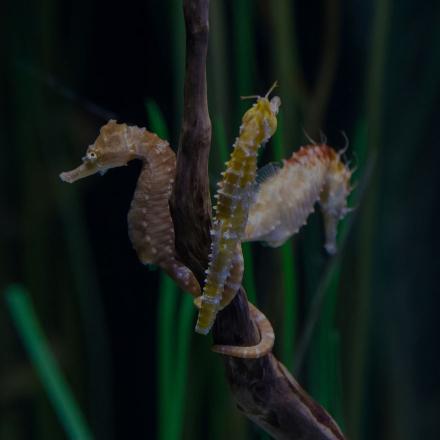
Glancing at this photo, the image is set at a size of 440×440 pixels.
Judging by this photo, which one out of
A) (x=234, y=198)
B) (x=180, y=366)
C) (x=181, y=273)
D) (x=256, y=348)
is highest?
(x=234, y=198)

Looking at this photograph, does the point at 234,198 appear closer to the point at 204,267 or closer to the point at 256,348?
the point at 204,267

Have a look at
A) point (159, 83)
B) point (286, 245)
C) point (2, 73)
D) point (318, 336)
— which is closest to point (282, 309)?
point (318, 336)

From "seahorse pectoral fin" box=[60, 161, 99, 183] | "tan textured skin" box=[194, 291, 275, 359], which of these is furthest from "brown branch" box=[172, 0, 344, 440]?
"seahorse pectoral fin" box=[60, 161, 99, 183]

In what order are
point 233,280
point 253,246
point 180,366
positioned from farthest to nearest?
1. point 253,246
2. point 180,366
3. point 233,280

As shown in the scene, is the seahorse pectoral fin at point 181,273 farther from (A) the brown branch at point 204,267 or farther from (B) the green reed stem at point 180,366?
(B) the green reed stem at point 180,366

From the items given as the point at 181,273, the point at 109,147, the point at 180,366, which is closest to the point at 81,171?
the point at 109,147

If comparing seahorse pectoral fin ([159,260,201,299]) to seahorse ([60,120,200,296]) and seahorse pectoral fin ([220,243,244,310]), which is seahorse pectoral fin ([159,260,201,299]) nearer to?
seahorse ([60,120,200,296])
